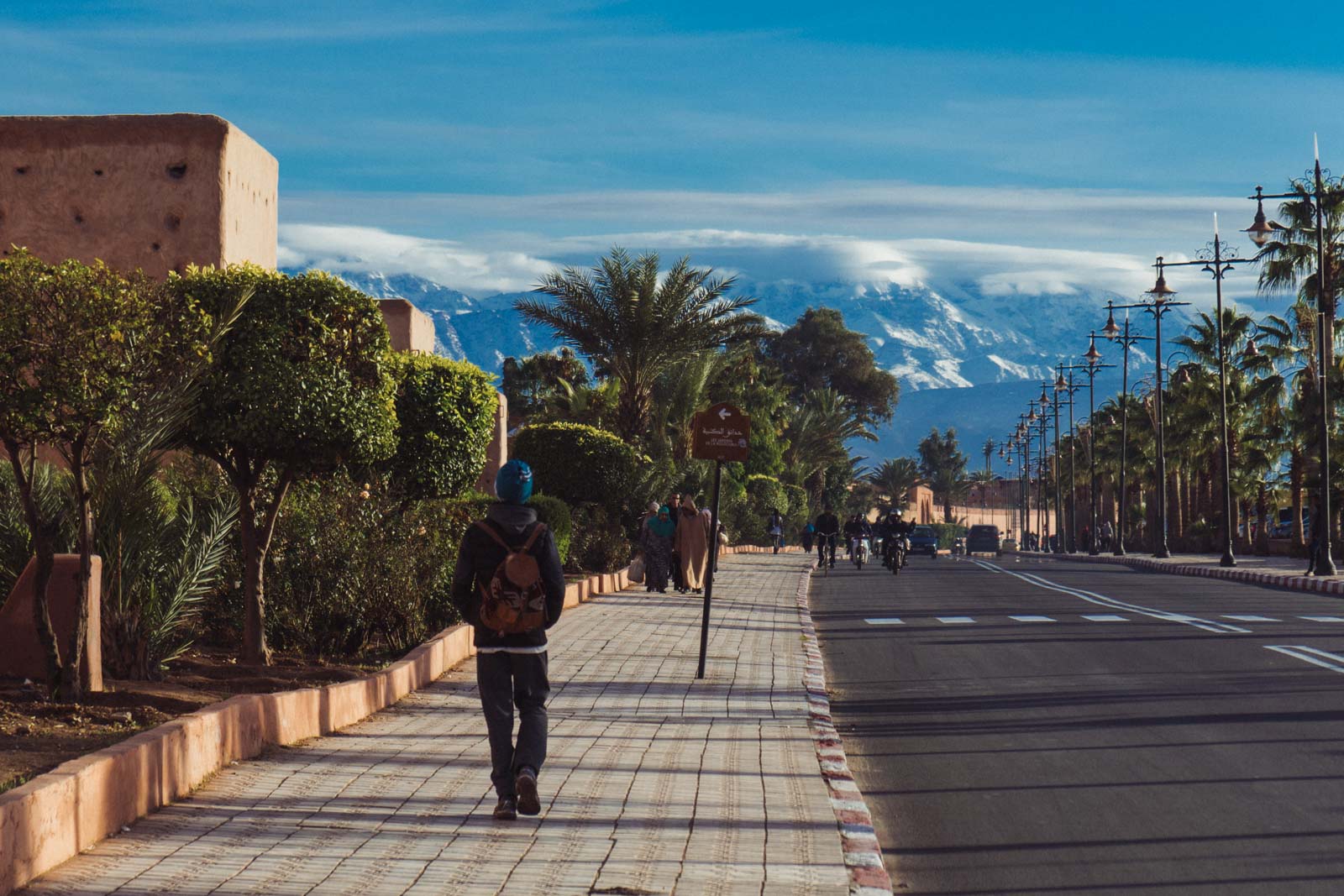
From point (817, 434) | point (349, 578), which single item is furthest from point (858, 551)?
point (817, 434)

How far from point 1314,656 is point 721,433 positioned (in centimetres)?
627

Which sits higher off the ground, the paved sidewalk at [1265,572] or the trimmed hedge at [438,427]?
the trimmed hedge at [438,427]

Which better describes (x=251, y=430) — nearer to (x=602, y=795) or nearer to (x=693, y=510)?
(x=602, y=795)

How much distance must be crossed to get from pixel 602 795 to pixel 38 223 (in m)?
15.1

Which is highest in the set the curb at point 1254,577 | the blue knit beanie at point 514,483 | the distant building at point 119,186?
the distant building at point 119,186

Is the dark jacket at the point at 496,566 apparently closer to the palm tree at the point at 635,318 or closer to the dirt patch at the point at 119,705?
the dirt patch at the point at 119,705

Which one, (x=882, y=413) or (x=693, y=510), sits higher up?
(x=882, y=413)

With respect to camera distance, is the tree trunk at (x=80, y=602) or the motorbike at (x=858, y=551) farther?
the motorbike at (x=858, y=551)

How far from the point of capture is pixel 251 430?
11.7 metres

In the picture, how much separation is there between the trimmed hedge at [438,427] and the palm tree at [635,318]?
20.4 meters

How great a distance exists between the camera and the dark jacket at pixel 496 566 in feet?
24.7

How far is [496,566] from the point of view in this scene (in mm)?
7555

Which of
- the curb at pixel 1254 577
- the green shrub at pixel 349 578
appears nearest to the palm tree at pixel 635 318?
the curb at pixel 1254 577

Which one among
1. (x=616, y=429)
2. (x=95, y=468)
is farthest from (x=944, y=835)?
(x=616, y=429)
